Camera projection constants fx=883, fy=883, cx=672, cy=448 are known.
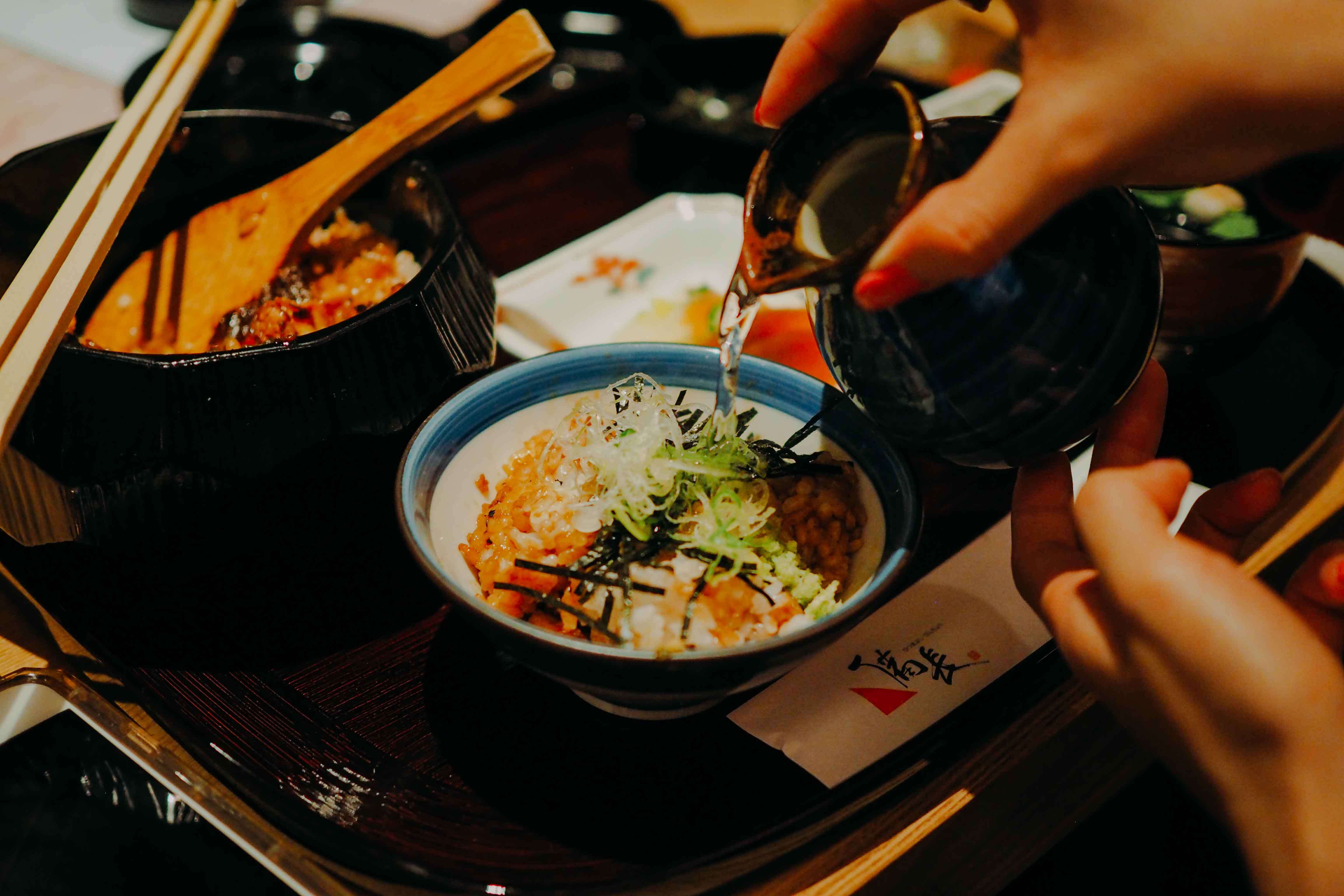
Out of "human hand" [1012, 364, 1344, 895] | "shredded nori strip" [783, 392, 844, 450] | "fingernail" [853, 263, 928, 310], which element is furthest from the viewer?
"shredded nori strip" [783, 392, 844, 450]

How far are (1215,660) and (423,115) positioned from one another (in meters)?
1.46

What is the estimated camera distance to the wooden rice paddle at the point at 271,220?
5.09 feet

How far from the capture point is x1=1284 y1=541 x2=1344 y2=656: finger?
41.7 inches

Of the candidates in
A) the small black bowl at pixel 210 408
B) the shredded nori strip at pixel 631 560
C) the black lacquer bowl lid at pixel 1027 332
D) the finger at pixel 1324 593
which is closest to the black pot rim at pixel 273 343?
the small black bowl at pixel 210 408

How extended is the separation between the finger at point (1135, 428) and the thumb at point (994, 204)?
35 cm

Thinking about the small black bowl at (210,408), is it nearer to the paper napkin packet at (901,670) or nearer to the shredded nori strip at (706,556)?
the shredded nori strip at (706,556)

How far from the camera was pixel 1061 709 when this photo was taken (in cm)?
132

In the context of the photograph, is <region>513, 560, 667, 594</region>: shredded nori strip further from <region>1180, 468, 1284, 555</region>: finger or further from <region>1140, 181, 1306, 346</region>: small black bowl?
<region>1140, 181, 1306, 346</region>: small black bowl

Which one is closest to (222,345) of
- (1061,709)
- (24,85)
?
(1061,709)

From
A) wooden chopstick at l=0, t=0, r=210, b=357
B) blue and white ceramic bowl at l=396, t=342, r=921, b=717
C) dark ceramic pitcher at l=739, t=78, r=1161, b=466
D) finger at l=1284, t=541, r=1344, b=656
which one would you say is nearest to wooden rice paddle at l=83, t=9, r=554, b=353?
wooden chopstick at l=0, t=0, r=210, b=357

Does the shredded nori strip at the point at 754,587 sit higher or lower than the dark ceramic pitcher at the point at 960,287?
lower

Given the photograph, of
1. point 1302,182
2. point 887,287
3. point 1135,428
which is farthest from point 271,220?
point 1302,182

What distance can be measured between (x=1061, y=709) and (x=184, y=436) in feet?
4.33

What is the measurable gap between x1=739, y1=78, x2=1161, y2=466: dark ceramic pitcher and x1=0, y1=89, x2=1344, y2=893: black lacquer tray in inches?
17.5
